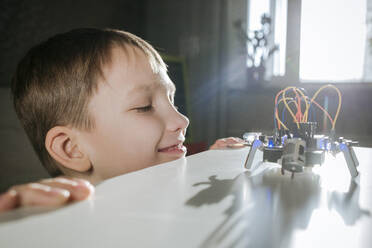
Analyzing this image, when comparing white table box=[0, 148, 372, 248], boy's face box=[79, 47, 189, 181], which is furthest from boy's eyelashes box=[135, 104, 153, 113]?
white table box=[0, 148, 372, 248]

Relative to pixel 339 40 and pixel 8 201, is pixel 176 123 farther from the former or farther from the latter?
pixel 339 40

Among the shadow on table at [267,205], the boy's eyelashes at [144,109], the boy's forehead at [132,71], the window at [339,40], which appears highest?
the window at [339,40]

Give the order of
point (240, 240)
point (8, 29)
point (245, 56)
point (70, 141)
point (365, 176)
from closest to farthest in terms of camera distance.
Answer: point (240, 240) < point (365, 176) < point (70, 141) < point (8, 29) < point (245, 56)

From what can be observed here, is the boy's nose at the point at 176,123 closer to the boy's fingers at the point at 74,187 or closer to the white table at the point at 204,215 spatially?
the white table at the point at 204,215

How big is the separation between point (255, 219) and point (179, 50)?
9.29 ft

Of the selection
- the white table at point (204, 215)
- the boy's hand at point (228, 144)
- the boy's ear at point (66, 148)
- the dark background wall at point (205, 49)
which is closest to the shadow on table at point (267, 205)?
the white table at point (204, 215)

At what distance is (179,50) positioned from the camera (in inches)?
117

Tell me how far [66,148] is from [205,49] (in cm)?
235

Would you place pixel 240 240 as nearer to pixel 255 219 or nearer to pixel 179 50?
pixel 255 219

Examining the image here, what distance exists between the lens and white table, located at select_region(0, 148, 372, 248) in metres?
0.21

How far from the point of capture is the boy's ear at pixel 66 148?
69 cm

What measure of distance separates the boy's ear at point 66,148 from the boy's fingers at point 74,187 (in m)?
0.41

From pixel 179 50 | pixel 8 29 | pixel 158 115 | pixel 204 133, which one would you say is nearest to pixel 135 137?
pixel 158 115

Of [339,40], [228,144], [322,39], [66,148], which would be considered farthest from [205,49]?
[66,148]
